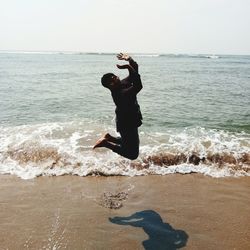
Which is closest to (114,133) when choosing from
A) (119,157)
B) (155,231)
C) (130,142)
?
(119,157)

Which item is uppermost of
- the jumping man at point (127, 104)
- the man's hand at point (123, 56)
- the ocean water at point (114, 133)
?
the man's hand at point (123, 56)

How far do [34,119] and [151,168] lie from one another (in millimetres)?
6492

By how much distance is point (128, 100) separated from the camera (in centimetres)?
511

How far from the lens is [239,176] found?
300 inches

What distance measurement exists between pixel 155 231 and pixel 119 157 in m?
3.44

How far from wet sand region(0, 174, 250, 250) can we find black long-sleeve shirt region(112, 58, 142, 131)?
157 centimetres

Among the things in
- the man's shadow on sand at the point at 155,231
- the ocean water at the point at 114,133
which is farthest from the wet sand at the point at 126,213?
the ocean water at the point at 114,133

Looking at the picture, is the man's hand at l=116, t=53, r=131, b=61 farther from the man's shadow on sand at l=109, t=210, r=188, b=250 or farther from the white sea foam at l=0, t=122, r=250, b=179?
the white sea foam at l=0, t=122, r=250, b=179

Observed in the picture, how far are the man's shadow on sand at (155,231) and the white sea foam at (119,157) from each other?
2.21 metres

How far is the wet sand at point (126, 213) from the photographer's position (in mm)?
4879

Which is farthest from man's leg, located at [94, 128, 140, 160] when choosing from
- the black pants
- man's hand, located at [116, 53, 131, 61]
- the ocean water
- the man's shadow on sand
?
Answer: the ocean water

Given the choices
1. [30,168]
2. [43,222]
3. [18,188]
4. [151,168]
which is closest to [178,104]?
[151,168]

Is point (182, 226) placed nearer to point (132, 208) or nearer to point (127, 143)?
point (132, 208)

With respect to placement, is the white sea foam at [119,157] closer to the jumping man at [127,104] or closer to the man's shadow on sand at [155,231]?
the man's shadow on sand at [155,231]
